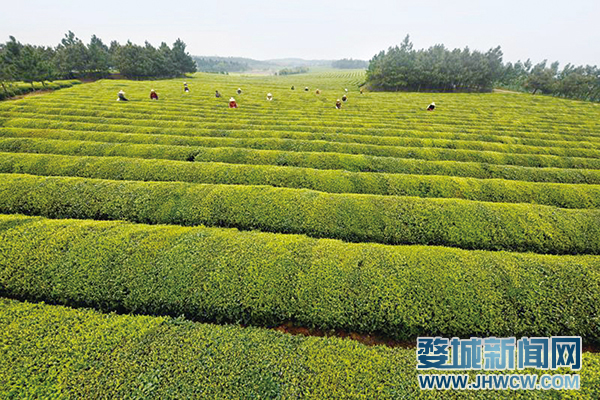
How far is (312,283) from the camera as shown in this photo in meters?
7.45

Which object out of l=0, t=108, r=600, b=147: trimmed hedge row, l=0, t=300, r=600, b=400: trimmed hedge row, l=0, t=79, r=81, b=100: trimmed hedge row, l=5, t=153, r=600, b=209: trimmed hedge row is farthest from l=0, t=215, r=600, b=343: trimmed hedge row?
l=0, t=79, r=81, b=100: trimmed hedge row

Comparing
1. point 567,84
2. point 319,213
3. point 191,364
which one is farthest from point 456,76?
point 191,364

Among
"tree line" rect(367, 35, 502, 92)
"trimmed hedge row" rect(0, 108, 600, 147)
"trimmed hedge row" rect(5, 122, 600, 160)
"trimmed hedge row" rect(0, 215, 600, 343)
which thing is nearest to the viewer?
"trimmed hedge row" rect(0, 215, 600, 343)

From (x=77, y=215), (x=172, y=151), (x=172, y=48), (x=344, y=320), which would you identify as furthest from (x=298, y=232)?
(x=172, y=48)

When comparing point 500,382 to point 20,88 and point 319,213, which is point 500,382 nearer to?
point 319,213

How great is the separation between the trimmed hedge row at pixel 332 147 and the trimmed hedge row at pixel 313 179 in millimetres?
5232

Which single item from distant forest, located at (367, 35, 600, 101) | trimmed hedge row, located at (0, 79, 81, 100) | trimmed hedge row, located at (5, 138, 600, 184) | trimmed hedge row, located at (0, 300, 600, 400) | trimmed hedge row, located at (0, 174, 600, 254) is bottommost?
trimmed hedge row, located at (0, 300, 600, 400)

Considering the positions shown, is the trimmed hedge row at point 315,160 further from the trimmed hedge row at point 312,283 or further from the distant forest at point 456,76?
the distant forest at point 456,76

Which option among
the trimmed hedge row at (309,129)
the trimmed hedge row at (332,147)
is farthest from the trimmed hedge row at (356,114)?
the trimmed hedge row at (332,147)

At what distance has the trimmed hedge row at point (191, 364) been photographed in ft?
16.9

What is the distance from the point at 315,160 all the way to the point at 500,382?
1371 centimetres

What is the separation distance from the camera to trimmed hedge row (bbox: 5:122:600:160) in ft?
63.4

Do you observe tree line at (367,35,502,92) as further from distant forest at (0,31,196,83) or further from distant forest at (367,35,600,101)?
distant forest at (0,31,196,83)

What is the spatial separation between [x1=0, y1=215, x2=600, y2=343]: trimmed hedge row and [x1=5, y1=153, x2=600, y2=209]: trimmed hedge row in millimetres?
5449
